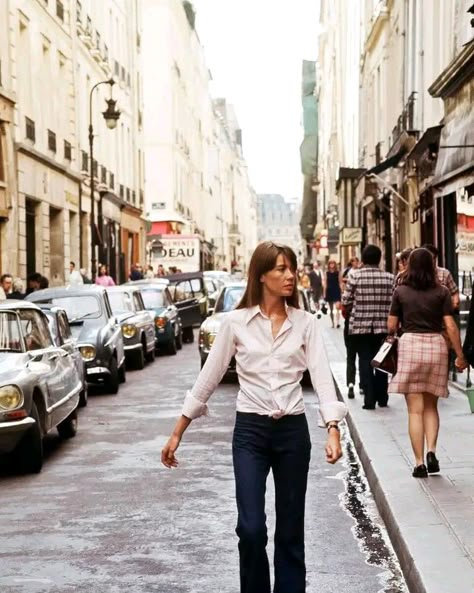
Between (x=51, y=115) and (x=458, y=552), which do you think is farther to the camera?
(x=51, y=115)

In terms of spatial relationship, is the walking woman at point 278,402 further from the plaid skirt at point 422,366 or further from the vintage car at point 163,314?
the vintage car at point 163,314

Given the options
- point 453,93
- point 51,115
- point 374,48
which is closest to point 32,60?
point 51,115

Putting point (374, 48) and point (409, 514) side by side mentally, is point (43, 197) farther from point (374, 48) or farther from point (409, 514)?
point (409, 514)

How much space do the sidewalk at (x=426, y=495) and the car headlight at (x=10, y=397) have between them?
9.43ft

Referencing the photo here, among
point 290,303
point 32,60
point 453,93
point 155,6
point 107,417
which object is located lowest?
point 107,417

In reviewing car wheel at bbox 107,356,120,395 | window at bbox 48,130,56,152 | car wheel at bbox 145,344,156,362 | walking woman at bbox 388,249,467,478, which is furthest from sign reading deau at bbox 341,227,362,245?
walking woman at bbox 388,249,467,478

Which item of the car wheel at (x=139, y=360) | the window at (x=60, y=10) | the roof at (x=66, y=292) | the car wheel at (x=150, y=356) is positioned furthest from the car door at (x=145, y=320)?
the window at (x=60, y=10)

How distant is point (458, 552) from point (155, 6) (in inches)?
2589

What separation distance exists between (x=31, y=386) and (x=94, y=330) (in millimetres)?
7581

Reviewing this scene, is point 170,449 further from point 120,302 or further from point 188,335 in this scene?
point 188,335

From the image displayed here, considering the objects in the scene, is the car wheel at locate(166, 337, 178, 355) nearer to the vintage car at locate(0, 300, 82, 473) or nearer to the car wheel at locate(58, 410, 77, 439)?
the vintage car at locate(0, 300, 82, 473)

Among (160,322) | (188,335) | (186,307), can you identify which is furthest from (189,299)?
(160,322)

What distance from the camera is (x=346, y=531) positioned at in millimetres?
8016

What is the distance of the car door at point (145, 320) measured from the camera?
2375cm
